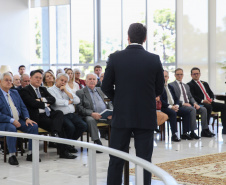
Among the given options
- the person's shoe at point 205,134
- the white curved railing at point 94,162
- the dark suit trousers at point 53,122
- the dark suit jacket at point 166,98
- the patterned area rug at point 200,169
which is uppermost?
the white curved railing at point 94,162

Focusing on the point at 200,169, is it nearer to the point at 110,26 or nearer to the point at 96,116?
the point at 96,116

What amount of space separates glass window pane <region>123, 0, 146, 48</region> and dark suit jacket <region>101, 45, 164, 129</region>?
380 inches

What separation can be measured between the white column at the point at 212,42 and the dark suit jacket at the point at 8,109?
6130 mm

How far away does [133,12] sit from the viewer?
1315 centimetres

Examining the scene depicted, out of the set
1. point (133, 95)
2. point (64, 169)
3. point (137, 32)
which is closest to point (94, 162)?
point (64, 169)

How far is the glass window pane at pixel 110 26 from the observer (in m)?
13.5

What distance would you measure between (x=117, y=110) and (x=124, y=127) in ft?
0.44

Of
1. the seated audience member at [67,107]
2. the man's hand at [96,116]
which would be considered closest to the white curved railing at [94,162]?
the seated audience member at [67,107]

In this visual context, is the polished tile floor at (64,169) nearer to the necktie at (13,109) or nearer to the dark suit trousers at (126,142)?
the dark suit trousers at (126,142)

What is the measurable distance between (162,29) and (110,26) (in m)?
1.92

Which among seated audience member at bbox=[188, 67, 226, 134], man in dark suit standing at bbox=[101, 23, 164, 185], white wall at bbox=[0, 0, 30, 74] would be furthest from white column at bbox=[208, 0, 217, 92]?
man in dark suit standing at bbox=[101, 23, 164, 185]

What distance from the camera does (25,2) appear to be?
15.6 metres

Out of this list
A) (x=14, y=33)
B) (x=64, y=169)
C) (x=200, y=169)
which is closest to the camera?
(x=64, y=169)

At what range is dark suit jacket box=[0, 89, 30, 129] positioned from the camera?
20.9 ft
